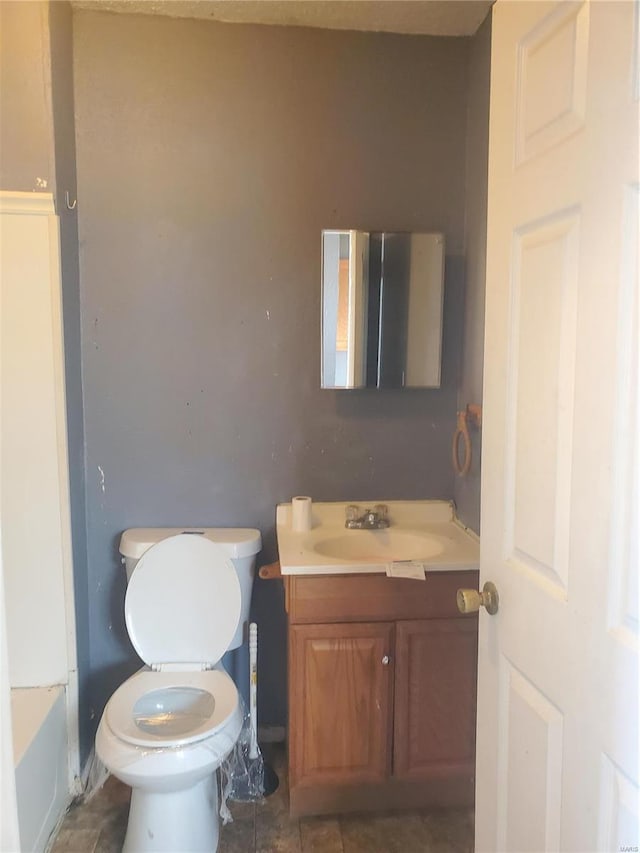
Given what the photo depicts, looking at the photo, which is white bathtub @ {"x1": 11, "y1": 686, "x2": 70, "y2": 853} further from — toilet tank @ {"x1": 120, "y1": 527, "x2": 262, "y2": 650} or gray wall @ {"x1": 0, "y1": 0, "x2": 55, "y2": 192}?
gray wall @ {"x1": 0, "y1": 0, "x2": 55, "y2": 192}

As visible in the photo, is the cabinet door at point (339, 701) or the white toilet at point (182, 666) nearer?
the white toilet at point (182, 666)

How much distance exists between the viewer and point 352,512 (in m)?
2.26

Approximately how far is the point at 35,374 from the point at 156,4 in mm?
1222

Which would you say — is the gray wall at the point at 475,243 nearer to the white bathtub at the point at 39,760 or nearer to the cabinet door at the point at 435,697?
the cabinet door at the point at 435,697

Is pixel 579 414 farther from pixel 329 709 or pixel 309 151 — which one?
pixel 309 151

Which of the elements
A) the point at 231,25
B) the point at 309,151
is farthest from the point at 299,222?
the point at 231,25

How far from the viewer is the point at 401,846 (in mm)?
1878

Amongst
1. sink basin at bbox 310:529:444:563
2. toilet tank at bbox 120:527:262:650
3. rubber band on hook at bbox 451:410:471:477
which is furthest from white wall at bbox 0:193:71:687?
rubber band on hook at bbox 451:410:471:477

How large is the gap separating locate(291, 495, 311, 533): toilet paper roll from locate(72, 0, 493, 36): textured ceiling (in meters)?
1.57

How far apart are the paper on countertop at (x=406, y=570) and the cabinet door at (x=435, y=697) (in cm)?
20

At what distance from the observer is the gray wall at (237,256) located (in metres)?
2.12

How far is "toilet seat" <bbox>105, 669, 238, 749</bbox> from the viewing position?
1.83 m

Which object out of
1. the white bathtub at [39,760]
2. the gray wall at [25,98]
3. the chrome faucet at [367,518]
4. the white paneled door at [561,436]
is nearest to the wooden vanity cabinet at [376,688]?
the chrome faucet at [367,518]

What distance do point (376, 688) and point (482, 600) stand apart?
84 cm
